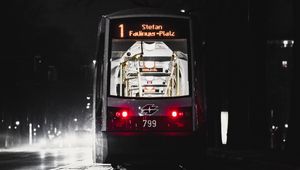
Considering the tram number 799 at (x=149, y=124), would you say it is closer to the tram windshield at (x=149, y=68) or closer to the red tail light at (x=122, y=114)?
the red tail light at (x=122, y=114)

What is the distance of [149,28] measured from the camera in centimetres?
1808

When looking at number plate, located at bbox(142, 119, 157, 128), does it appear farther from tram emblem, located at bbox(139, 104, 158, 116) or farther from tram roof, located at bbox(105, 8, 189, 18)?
tram roof, located at bbox(105, 8, 189, 18)

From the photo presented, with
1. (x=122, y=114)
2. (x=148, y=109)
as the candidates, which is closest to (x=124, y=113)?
(x=122, y=114)

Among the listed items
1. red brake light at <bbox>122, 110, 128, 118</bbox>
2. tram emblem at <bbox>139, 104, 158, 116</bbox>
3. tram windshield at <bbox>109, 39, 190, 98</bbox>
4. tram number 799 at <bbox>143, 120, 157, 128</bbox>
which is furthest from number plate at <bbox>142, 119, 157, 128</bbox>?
tram windshield at <bbox>109, 39, 190, 98</bbox>

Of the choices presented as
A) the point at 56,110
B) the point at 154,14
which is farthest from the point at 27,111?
the point at 154,14

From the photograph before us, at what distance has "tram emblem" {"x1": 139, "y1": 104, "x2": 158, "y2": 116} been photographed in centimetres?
1762

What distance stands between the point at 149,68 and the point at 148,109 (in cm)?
92

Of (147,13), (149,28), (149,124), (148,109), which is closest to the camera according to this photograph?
(149,124)

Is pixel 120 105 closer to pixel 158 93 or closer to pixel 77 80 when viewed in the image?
pixel 158 93

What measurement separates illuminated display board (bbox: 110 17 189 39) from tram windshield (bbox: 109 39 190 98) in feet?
0.41

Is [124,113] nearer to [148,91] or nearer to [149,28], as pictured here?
[148,91]

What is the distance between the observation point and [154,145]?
17.4 meters

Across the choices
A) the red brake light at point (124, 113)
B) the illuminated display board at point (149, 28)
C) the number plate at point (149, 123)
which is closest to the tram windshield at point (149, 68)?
the illuminated display board at point (149, 28)

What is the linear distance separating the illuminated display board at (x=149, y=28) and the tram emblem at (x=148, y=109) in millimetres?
1585
